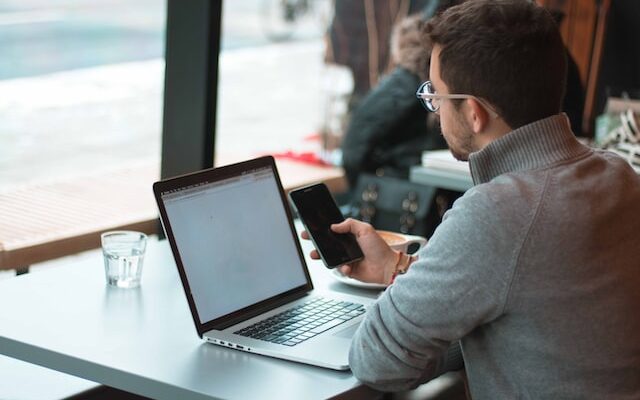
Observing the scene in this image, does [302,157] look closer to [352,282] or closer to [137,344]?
[352,282]

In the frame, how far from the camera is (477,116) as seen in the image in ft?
6.22

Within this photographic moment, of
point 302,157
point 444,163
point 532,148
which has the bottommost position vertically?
point 302,157

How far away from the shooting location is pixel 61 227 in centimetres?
357

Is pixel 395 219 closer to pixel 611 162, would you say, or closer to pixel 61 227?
pixel 61 227

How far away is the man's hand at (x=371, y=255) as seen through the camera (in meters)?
2.32

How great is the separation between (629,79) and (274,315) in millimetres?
3724

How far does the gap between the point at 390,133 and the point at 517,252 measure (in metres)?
2.74

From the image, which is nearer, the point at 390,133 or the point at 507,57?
the point at 507,57

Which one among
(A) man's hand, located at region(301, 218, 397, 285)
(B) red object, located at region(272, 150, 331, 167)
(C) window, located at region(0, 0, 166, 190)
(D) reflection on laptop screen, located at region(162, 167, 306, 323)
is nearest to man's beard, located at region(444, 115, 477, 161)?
(A) man's hand, located at region(301, 218, 397, 285)

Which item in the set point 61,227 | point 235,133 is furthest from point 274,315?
point 235,133

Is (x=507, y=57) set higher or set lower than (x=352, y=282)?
higher

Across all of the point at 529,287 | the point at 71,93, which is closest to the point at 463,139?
the point at 529,287

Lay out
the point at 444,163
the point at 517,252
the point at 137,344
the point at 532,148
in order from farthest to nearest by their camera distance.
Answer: the point at 444,163, the point at 137,344, the point at 532,148, the point at 517,252

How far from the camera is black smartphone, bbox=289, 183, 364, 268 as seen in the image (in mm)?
2305
